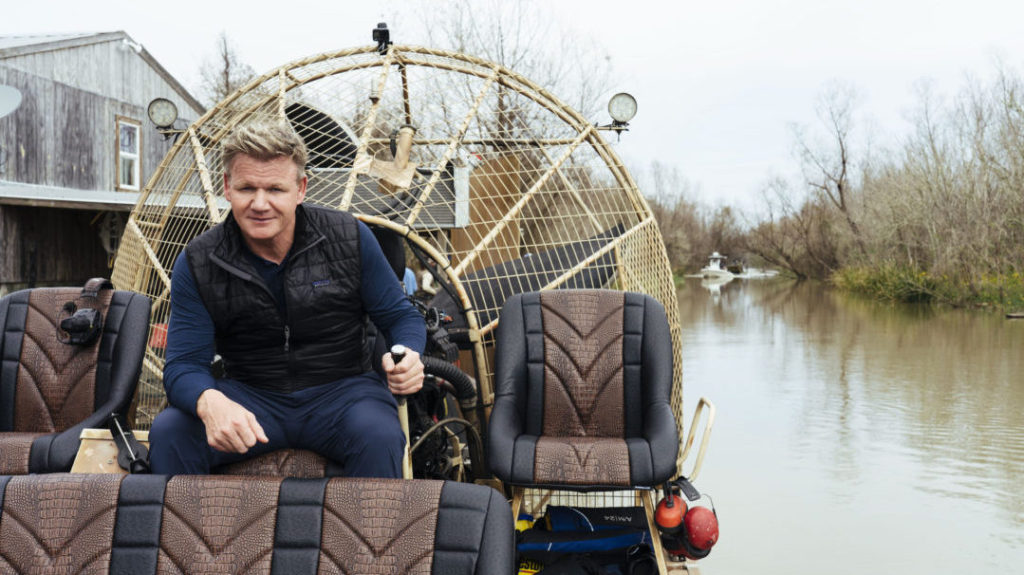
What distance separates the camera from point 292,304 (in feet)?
8.11

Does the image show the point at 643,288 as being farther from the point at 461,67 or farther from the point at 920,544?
the point at 920,544

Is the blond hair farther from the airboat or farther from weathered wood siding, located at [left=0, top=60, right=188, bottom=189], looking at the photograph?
weathered wood siding, located at [left=0, top=60, right=188, bottom=189]

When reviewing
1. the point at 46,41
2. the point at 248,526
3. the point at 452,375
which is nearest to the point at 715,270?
the point at 46,41

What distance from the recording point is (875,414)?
7191 mm

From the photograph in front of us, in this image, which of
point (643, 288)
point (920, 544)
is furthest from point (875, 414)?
point (643, 288)

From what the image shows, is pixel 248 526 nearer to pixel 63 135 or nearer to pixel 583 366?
pixel 583 366

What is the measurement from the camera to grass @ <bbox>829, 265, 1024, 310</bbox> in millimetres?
17266

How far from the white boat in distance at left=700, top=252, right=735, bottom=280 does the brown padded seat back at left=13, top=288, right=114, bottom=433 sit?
154 ft

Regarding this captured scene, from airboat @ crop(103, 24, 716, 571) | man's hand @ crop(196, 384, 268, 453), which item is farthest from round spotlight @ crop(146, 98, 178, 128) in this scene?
man's hand @ crop(196, 384, 268, 453)

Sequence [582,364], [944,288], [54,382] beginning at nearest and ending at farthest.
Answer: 1. [54,382]
2. [582,364]
3. [944,288]

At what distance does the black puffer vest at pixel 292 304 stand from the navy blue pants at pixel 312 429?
0.19 feet

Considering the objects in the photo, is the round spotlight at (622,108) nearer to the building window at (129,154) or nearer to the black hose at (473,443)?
the black hose at (473,443)

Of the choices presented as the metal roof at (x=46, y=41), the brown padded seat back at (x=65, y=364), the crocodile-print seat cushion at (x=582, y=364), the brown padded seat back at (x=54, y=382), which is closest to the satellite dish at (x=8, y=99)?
the brown padded seat back at (x=65, y=364)

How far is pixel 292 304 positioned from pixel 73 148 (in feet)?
41.9
